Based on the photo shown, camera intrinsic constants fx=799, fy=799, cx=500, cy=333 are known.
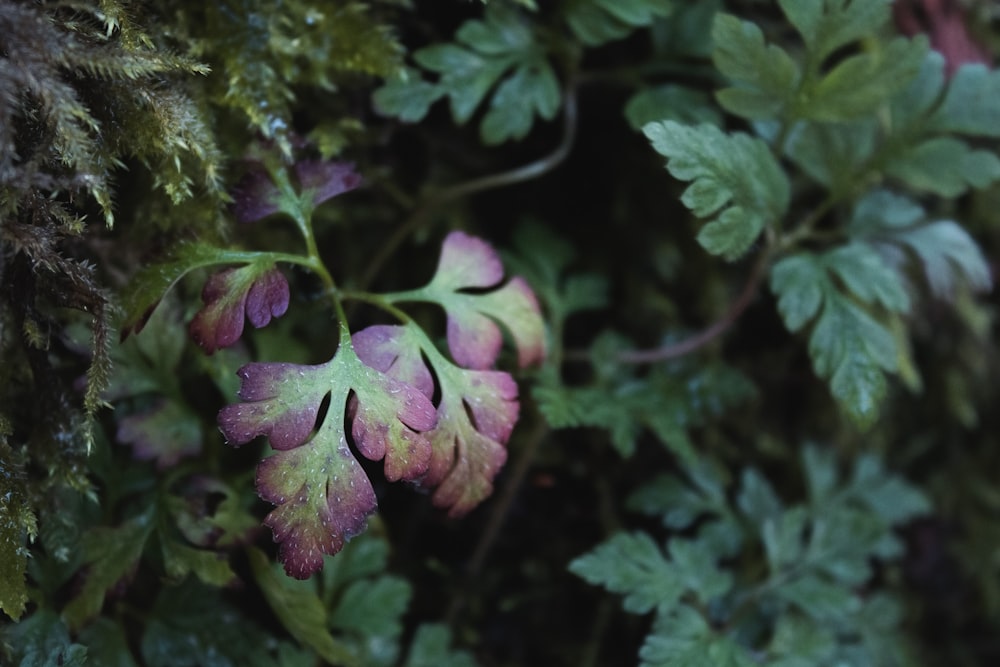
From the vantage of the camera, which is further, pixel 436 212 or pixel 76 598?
pixel 436 212

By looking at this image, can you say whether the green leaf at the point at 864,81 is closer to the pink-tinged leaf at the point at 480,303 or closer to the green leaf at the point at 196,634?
the pink-tinged leaf at the point at 480,303

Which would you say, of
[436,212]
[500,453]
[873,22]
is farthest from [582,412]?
[873,22]

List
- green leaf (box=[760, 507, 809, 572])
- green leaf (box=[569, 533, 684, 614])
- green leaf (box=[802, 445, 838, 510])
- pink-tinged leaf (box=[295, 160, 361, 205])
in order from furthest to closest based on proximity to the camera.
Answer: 1. green leaf (box=[802, 445, 838, 510])
2. green leaf (box=[760, 507, 809, 572])
3. green leaf (box=[569, 533, 684, 614])
4. pink-tinged leaf (box=[295, 160, 361, 205])

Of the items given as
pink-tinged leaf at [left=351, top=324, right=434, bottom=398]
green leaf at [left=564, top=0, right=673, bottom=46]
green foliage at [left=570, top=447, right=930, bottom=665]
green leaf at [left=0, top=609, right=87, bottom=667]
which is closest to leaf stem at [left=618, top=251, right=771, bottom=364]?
green foliage at [left=570, top=447, right=930, bottom=665]

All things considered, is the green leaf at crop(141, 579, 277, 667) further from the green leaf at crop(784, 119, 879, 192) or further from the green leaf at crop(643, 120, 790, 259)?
the green leaf at crop(784, 119, 879, 192)

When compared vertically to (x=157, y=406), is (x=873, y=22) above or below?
above

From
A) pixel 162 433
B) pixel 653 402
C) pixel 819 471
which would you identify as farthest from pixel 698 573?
pixel 162 433

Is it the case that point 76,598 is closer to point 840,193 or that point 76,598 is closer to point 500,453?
point 500,453

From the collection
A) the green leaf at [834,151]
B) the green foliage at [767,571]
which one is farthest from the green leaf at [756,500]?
the green leaf at [834,151]
